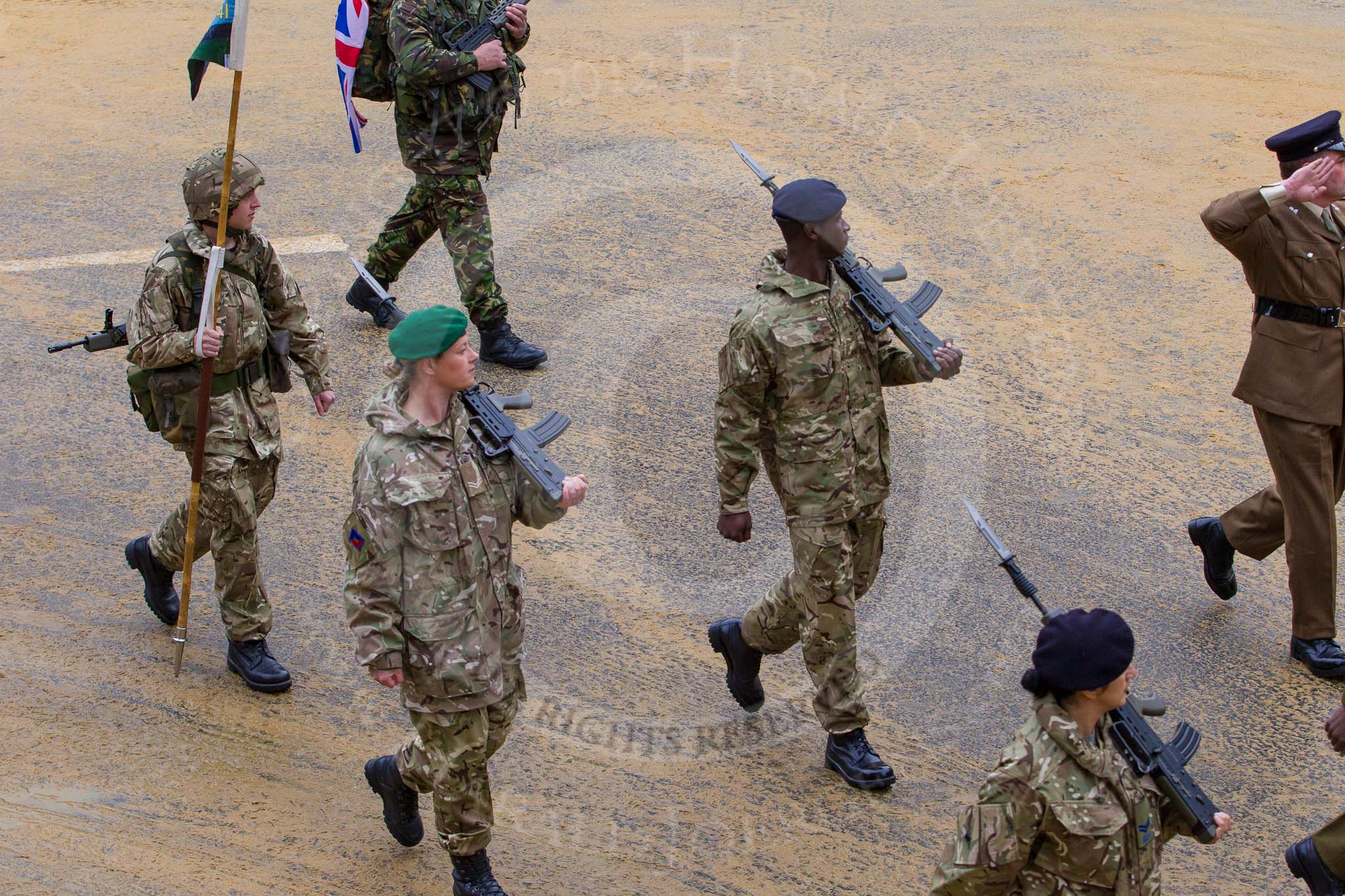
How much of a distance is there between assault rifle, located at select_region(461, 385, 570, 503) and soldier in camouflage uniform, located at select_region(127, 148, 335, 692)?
4.14 feet

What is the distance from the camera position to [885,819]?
507cm

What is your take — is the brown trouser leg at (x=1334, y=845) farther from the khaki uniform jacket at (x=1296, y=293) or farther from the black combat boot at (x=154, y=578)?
the black combat boot at (x=154, y=578)

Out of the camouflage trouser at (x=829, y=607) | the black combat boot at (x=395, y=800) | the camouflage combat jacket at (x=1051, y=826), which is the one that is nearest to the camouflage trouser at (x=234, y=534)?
the black combat boot at (x=395, y=800)

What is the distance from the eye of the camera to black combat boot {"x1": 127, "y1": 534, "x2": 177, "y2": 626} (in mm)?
5867

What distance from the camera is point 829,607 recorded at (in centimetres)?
506

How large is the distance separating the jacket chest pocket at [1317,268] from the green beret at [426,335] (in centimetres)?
362

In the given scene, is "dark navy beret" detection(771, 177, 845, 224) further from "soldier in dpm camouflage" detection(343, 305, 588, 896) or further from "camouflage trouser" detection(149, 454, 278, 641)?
"camouflage trouser" detection(149, 454, 278, 641)

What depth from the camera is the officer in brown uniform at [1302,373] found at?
571cm

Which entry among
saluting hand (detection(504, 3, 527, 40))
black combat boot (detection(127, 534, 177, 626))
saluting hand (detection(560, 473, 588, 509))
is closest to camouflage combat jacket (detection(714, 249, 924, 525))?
saluting hand (detection(560, 473, 588, 509))

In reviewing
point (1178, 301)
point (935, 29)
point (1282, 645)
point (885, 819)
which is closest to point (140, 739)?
point (885, 819)

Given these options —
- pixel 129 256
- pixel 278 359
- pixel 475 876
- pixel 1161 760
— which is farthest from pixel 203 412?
pixel 129 256

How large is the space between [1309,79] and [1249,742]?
25.8 feet

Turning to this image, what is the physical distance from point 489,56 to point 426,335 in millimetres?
3804

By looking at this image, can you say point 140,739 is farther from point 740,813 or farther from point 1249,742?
point 1249,742
